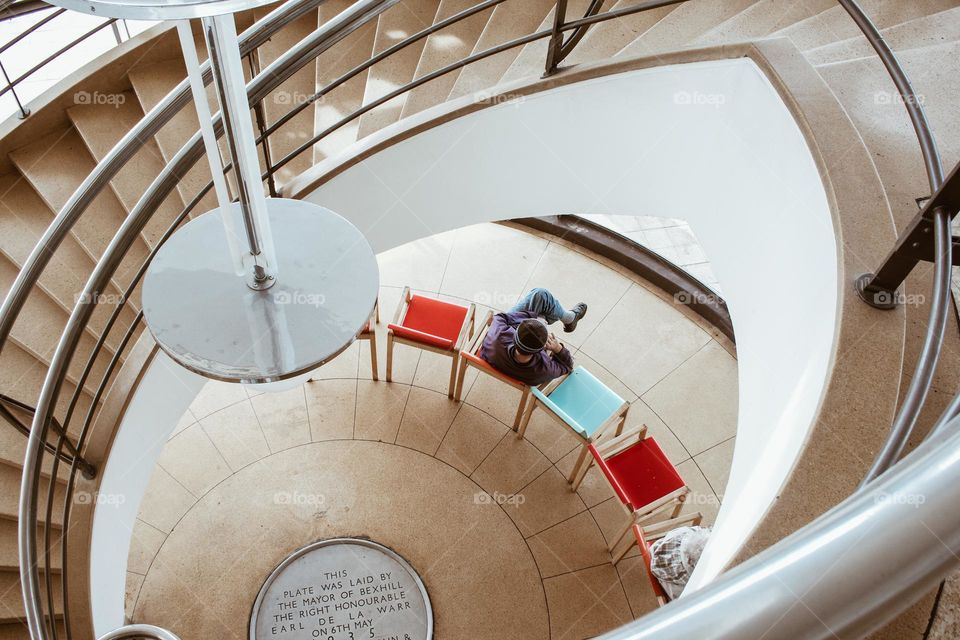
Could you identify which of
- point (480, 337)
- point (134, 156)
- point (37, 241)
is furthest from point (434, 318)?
point (37, 241)

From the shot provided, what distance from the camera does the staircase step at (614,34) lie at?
470cm

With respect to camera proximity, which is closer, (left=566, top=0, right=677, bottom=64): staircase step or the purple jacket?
(left=566, top=0, right=677, bottom=64): staircase step

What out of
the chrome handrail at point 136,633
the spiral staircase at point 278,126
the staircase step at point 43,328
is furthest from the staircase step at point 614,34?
the chrome handrail at point 136,633

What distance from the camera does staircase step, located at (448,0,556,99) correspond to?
16.2 feet

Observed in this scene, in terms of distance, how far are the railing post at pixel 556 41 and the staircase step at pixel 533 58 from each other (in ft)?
1.24

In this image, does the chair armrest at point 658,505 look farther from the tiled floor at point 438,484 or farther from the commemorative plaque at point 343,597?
the commemorative plaque at point 343,597

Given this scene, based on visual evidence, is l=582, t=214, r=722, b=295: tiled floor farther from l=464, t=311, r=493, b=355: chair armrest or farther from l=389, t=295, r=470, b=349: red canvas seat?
l=389, t=295, r=470, b=349: red canvas seat

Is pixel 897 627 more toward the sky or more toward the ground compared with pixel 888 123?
more toward the ground

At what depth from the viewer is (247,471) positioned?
5797 mm

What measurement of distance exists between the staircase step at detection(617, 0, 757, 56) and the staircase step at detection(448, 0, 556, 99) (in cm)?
95

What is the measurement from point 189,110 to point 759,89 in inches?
157

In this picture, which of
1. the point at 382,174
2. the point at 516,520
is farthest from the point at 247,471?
the point at 382,174

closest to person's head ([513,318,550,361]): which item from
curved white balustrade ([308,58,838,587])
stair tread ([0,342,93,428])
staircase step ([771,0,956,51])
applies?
curved white balustrade ([308,58,838,587])

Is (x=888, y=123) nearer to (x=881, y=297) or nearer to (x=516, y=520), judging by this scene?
(x=881, y=297)
